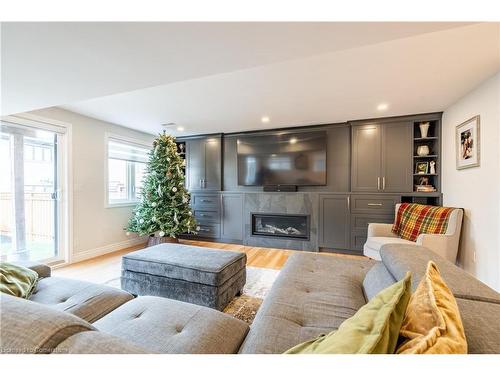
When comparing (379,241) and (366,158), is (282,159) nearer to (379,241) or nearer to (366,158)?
(366,158)

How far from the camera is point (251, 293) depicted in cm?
222

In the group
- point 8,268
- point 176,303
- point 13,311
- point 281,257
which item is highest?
point 13,311

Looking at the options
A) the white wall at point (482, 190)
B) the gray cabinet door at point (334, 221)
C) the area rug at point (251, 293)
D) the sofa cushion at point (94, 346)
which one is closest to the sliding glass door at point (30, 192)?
the area rug at point (251, 293)

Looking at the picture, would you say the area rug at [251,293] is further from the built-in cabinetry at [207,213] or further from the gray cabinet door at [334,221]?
the built-in cabinetry at [207,213]

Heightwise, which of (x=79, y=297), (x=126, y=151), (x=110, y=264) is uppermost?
(x=126, y=151)

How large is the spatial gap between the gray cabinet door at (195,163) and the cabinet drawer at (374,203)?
9.65 feet

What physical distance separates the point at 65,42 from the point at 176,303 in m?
1.43

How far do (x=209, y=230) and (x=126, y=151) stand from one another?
2188 millimetres

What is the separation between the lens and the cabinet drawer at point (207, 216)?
4387mm

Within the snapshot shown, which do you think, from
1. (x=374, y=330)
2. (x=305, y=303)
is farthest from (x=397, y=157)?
(x=374, y=330)

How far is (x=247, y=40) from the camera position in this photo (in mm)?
992

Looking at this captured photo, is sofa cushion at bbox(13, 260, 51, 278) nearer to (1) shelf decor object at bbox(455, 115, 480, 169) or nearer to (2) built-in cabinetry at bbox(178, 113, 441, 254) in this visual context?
(2) built-in cabinetry at bbox(178, 113, 441, 254)

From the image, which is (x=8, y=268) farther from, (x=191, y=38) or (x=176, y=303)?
(x=191, y=38)
